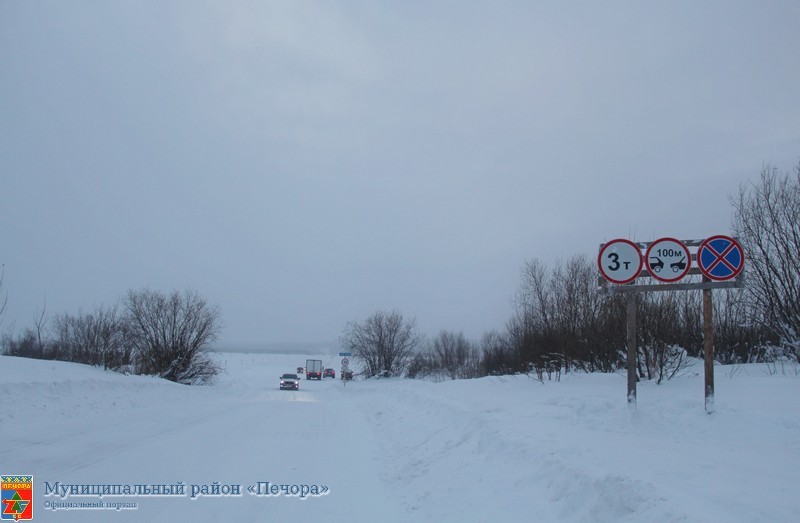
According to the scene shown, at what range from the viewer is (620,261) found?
11.0 meters

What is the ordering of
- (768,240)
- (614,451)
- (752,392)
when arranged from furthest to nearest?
1. (768,240)
2. (752,392)
3. (614,451)

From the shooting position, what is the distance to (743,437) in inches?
320

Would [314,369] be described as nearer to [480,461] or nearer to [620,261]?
[620,261]

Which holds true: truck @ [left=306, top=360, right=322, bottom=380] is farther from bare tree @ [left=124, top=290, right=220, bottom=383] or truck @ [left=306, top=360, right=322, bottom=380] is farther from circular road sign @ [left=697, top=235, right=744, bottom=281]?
circular road sign @ [left=697, top=235, right=744, bottom=281]

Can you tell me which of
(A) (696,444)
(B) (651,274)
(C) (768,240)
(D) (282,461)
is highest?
(C) (768,240)

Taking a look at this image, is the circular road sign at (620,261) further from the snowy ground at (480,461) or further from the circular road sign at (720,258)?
the snowy ground at (480,461)

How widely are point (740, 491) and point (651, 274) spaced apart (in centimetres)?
617

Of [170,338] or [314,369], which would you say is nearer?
[170,338]

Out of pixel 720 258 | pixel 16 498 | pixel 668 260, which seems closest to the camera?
pixel 16 498

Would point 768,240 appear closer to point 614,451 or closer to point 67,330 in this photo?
point 614,451

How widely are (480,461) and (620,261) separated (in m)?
5.00

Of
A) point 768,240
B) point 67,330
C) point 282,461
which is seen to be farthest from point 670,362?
point 67,330

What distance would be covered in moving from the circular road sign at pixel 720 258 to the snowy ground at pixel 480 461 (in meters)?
2.35

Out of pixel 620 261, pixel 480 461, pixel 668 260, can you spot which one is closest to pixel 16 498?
pixel 480 461
